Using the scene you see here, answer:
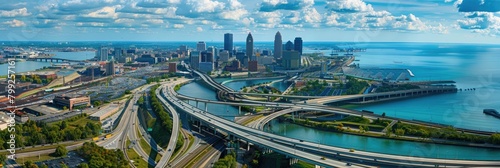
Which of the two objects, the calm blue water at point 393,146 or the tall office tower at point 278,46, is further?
the tall office tower at point 278,46

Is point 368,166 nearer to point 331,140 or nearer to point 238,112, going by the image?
point 331,140

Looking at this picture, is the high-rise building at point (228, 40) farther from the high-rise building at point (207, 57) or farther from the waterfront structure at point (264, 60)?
the high-rise building at point (207, 57)

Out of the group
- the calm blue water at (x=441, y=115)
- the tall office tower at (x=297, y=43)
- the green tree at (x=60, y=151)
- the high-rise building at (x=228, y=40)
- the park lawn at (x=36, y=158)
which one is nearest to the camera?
the park lawn at (x=36, y=158)

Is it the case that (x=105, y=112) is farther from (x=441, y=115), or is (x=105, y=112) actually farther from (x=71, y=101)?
(x=441, y=115)

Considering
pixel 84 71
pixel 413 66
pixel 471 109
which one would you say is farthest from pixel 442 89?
pixel 84 71

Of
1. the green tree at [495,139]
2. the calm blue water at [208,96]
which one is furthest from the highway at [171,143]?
the green tree at [495,139]

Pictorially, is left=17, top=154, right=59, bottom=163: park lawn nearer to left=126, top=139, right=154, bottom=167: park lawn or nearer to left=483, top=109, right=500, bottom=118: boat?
left=126, top=139, right=154, bottom=167: park lawn
